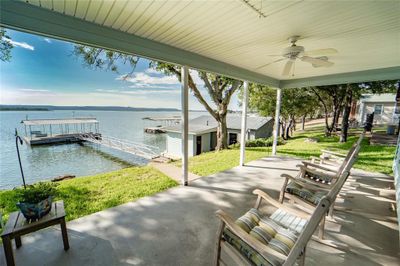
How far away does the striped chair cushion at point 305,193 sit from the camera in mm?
2469

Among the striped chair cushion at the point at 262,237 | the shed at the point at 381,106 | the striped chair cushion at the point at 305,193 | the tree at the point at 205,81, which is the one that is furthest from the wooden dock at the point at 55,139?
the shed at the point at 381,106

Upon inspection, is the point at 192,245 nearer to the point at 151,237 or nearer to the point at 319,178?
the point at 151,237

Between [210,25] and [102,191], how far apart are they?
3.73 metres

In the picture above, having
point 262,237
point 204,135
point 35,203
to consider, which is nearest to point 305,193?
point 262,237

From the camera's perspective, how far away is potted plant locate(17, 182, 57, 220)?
1.81 metres

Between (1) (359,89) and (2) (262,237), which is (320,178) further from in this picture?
Result: (1) (359,89)

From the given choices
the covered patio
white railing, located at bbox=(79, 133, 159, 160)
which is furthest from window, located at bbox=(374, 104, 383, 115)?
white railing, located at bbox=(79, 133, 159, 160)

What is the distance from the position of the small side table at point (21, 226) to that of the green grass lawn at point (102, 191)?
803mm

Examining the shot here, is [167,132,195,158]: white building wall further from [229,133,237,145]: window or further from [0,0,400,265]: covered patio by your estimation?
Result: [0,0,400,265]: covered patio

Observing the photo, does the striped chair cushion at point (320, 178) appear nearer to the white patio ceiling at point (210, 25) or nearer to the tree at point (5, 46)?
the white patio ceiling at point (210, 25)

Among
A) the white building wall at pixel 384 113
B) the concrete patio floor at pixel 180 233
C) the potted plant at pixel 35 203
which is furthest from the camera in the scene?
the white building wall at pixel 384 113

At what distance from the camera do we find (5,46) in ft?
9.62

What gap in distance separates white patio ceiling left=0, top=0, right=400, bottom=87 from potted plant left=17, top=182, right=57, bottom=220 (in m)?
1.87

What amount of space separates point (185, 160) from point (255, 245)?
9.06 ft
